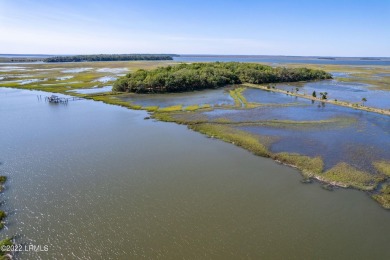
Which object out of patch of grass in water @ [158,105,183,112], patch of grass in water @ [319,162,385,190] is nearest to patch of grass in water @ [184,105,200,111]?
patch of grass in water @ [158,105,183,112]

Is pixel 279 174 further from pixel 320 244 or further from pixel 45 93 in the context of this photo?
pixel 45 93

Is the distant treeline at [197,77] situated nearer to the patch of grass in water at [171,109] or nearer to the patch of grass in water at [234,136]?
the patch of grass in water at [171,109]

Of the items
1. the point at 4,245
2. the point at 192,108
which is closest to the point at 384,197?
the point at 4,245

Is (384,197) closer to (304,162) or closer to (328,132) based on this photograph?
(304,162)

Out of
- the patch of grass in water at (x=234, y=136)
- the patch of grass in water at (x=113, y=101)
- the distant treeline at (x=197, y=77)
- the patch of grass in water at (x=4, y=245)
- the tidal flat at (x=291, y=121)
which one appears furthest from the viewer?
the distant treeline at (x=197, y=77)

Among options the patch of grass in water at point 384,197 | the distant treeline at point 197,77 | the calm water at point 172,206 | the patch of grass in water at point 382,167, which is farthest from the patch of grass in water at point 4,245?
the distant treeline at point 197,77

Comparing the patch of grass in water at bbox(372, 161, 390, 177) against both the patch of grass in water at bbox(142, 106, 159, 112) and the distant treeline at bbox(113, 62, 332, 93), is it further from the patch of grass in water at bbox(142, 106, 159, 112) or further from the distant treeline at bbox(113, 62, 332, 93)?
the distant treeline at bbox(113, 62, 332, 93)

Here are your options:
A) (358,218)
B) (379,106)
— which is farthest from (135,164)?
(379,106)
